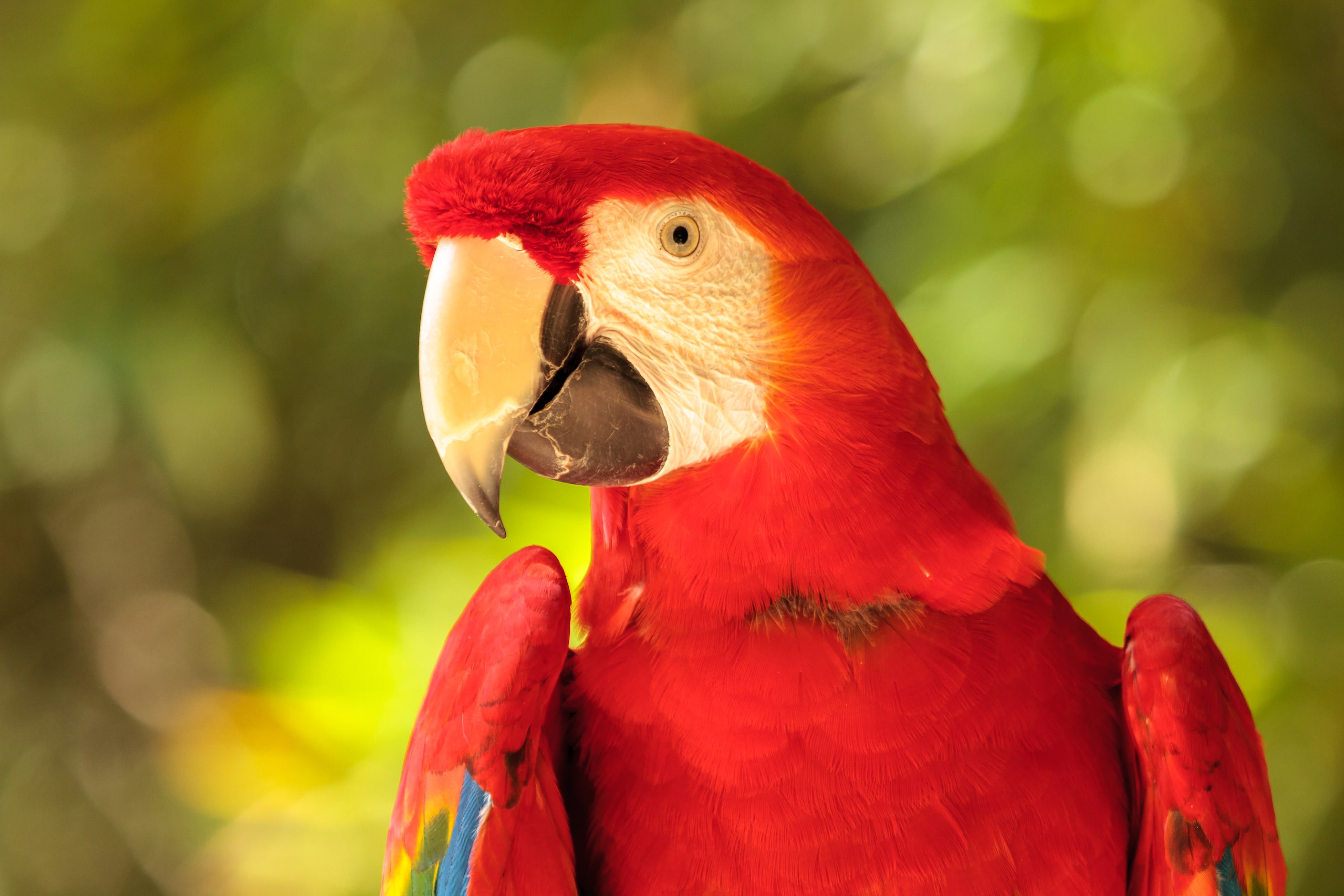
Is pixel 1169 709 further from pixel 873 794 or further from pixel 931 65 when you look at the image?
pixel 931 65

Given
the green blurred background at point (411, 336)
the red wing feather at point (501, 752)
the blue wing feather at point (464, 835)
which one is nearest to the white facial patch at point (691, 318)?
the red wing feather at point (501, 752)

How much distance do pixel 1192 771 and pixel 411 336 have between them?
1550 millimetres

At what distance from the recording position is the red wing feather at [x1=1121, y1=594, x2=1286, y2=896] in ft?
2.35

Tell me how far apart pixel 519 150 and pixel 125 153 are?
152 centimetres

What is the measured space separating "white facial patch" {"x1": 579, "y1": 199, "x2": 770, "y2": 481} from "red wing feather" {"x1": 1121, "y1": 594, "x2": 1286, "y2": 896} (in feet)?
1.15

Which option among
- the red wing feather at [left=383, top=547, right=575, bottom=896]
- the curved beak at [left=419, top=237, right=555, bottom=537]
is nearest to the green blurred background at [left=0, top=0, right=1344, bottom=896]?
the red wing feather at [left=383, top=547, right=575, bottom=896]

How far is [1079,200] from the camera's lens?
1.60 meters

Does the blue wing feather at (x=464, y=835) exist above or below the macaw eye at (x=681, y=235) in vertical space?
below

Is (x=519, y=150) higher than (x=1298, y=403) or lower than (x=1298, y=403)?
higher

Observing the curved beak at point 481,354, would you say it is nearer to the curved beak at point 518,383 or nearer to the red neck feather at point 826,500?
the curved beak at point 518,383

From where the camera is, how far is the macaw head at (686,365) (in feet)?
2.24

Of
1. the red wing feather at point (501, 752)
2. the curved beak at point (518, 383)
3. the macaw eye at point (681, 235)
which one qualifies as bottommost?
the red wing feather at point (501, 752)

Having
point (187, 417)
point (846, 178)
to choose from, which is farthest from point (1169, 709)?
point (187, 417)

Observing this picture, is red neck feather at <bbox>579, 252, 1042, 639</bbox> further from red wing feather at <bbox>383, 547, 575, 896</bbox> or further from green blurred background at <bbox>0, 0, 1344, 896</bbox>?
green blurred background at <bbox>0, 0, 1344, 896</bbox>
